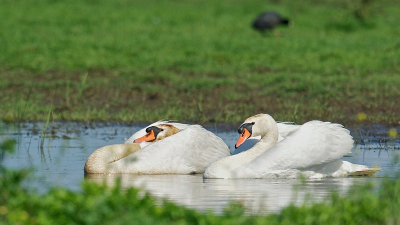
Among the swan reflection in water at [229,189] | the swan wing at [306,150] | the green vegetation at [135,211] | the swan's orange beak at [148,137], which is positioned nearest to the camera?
the green vegetation at [135,211]

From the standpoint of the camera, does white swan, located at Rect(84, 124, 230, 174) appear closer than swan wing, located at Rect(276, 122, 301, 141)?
Yes

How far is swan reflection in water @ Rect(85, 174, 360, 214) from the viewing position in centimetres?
585

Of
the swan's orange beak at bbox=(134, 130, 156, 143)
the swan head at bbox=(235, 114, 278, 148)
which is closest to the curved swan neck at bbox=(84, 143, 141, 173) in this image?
the swan's orange beak at bbox=(134, 130, 156, 143)

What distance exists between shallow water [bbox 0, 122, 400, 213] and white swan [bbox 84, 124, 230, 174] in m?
0.11

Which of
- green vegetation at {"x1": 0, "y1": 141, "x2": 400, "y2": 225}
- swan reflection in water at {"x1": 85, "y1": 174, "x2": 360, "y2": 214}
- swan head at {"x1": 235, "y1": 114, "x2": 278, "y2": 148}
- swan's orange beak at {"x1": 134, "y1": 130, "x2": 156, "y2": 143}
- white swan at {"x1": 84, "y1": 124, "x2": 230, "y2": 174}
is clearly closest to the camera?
green vegetation at {"x1": 0, "y1": 141, "x2": 400, "y2": 225}

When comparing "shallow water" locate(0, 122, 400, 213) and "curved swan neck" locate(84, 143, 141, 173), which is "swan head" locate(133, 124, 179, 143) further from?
"shallow water" locate(0, 122, 400, 213)

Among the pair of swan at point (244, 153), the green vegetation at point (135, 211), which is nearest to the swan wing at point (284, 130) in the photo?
the pair of swan at point (244, 153)

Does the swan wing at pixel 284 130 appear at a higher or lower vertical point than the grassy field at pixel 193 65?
lower

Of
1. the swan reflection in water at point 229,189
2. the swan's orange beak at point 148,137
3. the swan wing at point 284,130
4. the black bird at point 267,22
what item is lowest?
the swan reflection in water at point 229,189

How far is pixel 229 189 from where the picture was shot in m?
6.73

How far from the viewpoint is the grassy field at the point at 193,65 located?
11.7 m

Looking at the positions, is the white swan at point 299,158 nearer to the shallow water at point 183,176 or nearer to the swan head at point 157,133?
the shallow water at point 183,176

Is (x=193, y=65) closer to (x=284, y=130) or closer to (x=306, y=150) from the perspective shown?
(x=284, y=130)

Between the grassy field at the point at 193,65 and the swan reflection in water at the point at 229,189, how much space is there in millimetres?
1476
